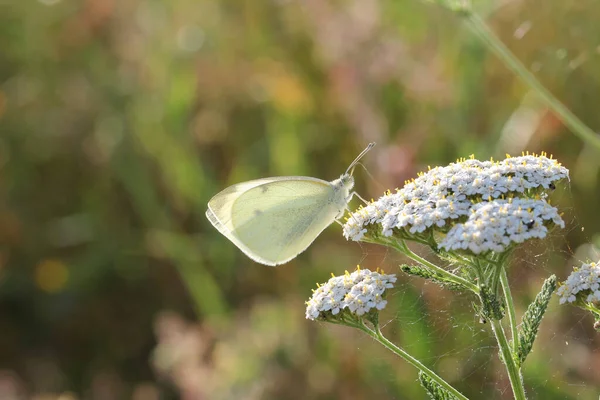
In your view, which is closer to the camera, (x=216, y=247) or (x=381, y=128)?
(x=381, y=128)

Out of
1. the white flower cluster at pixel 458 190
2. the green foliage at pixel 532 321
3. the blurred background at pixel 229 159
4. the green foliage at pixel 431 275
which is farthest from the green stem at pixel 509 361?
the blurred background at pixel 229 159

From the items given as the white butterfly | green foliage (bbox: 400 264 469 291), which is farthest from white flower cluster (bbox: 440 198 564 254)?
the white butterfly

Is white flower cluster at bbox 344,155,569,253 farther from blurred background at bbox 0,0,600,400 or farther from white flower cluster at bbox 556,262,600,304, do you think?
blurred background at bbox 0,0,600,400

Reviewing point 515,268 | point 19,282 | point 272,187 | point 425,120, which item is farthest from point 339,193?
point 19,282

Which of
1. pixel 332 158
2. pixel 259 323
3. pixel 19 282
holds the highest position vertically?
pixel 332 158

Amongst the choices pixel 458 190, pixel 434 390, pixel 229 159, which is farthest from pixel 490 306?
pixel 229 159

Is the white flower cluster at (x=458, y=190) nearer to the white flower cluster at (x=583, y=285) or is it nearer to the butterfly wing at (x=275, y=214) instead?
the white flower cluster at (x=583, y=285)

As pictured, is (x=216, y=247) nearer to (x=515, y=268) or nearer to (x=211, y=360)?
(x=211, y=360)
